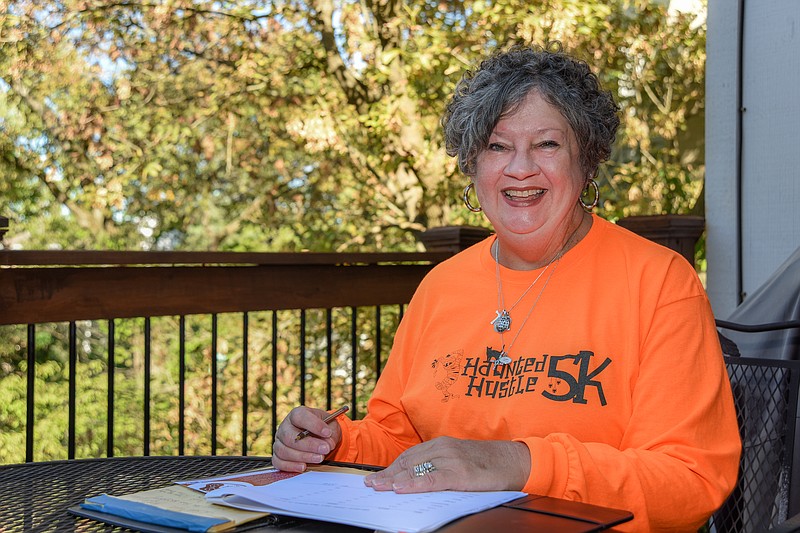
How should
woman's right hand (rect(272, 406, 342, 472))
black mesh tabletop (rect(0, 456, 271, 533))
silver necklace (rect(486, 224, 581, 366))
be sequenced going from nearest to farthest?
black mesh tabletop (rect(0, 456, 271, 533)) < woman's right hand (rect(272, 406, 342, 472)) < silver necklace (rect(486, 224, 581, 366))

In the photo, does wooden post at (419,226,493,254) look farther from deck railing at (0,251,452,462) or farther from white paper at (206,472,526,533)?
white paper at (206,472,526,533)

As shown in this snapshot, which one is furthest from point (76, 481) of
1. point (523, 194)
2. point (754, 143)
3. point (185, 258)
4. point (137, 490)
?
point (754, 143)

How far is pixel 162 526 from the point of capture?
3.39ft

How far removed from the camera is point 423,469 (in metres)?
1.14

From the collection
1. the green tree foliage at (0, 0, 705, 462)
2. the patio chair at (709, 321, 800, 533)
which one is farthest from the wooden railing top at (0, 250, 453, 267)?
the green tree foliage at (0, 0, 705, 462)

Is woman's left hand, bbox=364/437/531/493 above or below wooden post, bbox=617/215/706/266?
below

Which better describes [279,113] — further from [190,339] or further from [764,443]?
[764,443]

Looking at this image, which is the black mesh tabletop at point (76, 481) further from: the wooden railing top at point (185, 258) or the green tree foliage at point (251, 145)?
the green tree foliage at point (251, 145)

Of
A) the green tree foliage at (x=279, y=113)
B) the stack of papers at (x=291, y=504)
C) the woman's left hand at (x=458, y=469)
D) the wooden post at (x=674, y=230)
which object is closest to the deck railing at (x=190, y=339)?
the wooden post at (x=674, y=230)

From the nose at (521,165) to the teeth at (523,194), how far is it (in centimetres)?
4

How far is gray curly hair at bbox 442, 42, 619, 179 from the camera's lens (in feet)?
5.22

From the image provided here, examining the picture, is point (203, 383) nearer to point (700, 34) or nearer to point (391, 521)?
point (700, 34)

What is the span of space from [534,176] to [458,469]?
640 millimetres

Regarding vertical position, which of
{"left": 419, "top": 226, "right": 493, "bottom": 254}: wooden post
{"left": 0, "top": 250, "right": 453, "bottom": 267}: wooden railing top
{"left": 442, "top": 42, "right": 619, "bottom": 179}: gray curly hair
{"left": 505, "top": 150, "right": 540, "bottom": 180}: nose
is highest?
{"left": 442, "top": 42, "right": 619, "bottom": 179}: gray curly hair
